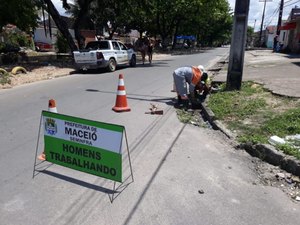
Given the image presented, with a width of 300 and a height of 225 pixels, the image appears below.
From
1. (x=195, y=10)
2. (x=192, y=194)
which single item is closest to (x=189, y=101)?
(x=192, y=194)

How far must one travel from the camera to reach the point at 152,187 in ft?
13.6

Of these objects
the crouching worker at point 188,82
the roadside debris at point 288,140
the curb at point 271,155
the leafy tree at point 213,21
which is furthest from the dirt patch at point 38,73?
the leafy tree at point 213,21

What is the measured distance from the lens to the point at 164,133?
6508 millimetres

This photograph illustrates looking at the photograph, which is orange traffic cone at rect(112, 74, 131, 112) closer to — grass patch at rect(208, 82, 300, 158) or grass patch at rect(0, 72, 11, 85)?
grass patch at rect(208, 82, 300, 158)

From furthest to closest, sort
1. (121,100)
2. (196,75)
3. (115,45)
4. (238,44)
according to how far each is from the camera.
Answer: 1. (115,45)
2. (238,44)
3. (196,75)
4. (121,100)

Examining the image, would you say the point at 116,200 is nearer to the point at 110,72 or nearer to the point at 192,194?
the point at 192,194

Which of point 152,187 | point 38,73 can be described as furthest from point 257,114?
point 38,73

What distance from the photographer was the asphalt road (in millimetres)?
3477

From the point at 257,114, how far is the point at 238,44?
3672 millimetres

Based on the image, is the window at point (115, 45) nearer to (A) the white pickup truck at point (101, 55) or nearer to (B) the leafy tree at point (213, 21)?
(A) the white pickup truck at point (101, 55)

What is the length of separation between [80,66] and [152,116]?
32.6 feet

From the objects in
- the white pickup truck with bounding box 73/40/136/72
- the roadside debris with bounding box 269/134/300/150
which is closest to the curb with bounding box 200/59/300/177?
the roadside debris with bounding box 269/134/300/150

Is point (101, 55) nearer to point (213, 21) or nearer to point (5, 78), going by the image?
point (5, 78)

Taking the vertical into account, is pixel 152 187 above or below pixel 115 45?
below
